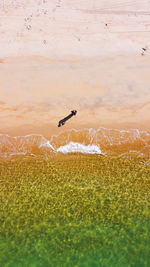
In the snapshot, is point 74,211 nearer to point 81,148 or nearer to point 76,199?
point 76,199

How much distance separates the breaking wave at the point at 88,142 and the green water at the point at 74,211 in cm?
33

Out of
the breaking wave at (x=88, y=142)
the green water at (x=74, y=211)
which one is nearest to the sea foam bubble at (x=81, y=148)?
the breaking wave at (x=88, y=142)

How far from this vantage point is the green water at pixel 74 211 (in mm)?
6414

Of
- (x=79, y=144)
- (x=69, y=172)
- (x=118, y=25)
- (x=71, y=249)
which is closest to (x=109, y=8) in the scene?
(x=118, y=25)

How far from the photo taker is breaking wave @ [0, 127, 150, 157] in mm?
7648

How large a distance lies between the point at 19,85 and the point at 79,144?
3.11 meters

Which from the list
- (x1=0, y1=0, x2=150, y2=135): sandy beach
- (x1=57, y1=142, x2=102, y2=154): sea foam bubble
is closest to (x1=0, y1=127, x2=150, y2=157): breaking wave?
(x1=57, y1=142, x2=102, y2=154): sea foam bubble

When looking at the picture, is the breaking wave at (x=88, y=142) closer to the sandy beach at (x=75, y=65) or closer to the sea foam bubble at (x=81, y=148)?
the sea foam bubble at (x=81, y=148)

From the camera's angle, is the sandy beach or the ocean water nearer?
the ocean water

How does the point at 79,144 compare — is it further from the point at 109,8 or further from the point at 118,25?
the point at 109,8

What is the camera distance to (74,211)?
694 centimetres

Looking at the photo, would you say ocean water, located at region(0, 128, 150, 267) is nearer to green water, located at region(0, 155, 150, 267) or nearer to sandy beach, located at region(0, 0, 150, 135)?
green water, located at region(0, 155, 150, 267)

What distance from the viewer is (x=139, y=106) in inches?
302

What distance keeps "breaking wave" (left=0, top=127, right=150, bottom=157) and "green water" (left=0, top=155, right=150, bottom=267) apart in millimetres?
333
